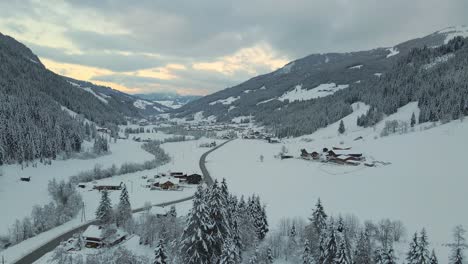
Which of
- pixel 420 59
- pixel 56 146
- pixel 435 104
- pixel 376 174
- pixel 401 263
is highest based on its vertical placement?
pixel 420 59

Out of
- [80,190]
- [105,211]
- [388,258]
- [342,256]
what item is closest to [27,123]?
[80,190]

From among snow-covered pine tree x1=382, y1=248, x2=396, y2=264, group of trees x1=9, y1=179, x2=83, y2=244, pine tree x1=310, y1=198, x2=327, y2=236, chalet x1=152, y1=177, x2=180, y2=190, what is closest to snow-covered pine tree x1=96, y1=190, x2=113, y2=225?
group of trees x1=9, y1=179, x2=83, y2=244

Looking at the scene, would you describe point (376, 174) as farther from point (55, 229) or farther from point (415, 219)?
point (55, 229)

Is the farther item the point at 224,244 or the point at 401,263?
the point at 401,263

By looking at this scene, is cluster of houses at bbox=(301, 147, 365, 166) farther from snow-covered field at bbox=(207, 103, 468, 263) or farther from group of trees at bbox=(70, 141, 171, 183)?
group of trees at bbox=(70, 141, 171, 183)

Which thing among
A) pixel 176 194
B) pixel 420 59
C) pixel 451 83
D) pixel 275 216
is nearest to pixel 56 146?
pixel 176 194

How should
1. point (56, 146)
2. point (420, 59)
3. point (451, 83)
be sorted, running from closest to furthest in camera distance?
1. point (56, 146)
2. point (451, 83)
3. point (420, 59)

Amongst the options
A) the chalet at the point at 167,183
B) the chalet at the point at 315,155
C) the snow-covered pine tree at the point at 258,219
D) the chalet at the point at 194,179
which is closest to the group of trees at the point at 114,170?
the chalet at the point at 167,183
